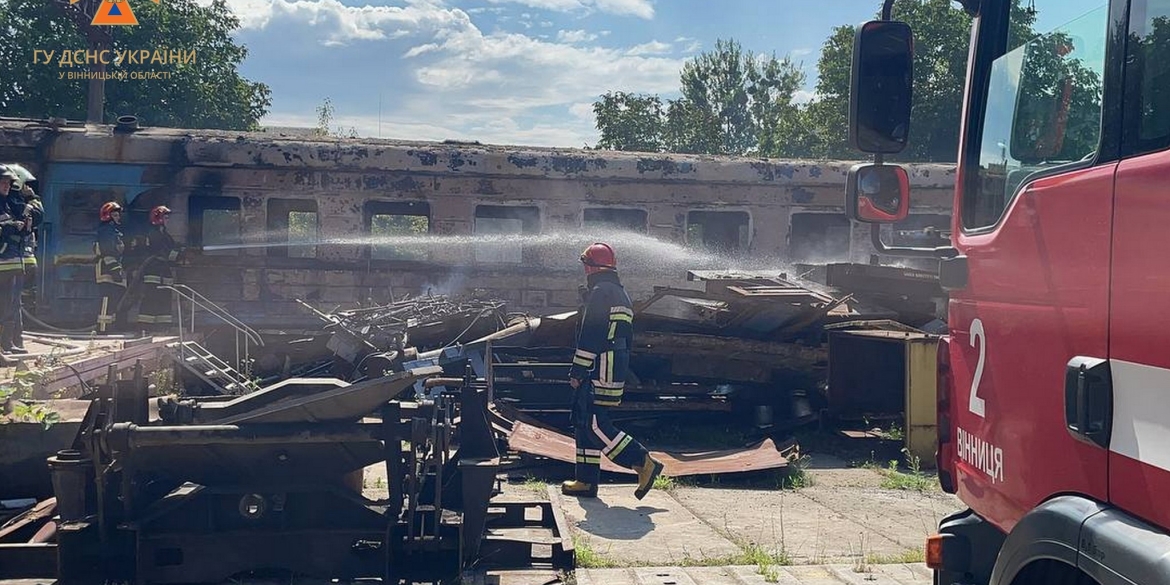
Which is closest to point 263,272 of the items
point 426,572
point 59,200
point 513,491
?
point 59,200

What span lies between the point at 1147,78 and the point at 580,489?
5.21 metres

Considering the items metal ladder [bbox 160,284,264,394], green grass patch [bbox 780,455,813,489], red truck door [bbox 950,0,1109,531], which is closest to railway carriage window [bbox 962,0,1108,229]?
red truck door [bbox 950,0,1109,531]

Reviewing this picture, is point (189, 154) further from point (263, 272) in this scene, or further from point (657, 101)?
point (657, 101)

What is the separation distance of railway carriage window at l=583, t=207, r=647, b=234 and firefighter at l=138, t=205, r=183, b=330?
644cm

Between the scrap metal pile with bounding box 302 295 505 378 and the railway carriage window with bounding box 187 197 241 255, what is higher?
the railway carriage window with bounding box 187 197 241 255

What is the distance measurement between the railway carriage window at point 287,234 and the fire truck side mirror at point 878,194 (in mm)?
12445

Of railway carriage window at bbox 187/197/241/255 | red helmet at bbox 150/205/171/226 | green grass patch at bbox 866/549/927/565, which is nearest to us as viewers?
green grass patch at bbox 866/549/927/565

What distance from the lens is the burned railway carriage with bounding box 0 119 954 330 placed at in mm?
14180

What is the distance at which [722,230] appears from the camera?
1619 centimetres

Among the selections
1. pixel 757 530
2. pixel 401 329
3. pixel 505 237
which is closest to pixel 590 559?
pixel 757 530

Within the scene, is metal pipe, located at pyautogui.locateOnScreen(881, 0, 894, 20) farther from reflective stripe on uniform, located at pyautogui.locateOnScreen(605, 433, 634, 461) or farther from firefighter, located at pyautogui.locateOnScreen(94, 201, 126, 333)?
firefighter, located at pyautogui.locateOnScreen(94, 201, 126, 333)

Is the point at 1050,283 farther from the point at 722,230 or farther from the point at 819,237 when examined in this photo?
the point at 819,237

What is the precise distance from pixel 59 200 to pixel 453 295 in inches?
246

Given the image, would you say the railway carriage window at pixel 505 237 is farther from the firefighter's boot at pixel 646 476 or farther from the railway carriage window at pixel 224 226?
the firefighter's boot at pixel 646 476
